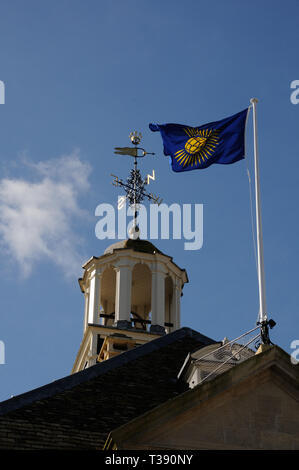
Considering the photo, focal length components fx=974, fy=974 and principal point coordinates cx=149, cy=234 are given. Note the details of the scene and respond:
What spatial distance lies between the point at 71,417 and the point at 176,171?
7269 mm

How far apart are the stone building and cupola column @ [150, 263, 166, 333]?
23.5 feet

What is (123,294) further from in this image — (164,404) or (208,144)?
(164,404)

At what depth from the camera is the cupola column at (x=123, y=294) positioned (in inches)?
1321

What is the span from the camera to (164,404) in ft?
51.3

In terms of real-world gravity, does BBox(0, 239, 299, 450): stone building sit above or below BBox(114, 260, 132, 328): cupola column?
below

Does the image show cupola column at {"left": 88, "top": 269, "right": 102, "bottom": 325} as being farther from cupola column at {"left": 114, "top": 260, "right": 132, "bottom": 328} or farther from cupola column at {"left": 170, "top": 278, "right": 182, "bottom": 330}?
cupola column at {"left": 170, "top": 278, "right": 182, "bottom": 330}

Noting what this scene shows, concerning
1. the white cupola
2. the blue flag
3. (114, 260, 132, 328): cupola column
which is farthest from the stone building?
(114, 260, 132, 328): cupola column

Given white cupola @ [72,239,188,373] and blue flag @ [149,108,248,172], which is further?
white cupola @ [72,239,188,373]

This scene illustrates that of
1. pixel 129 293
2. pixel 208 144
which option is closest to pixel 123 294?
pixel 129 293

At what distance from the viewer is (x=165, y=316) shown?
37.0 metres

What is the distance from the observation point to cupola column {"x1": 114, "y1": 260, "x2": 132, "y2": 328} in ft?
110

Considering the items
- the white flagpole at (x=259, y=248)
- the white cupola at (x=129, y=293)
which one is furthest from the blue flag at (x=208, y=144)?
the white cupola at (x=129, y=293)

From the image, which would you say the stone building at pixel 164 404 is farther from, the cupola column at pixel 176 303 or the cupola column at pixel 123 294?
the cupola column at pixel 176 303

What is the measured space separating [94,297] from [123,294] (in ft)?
4.19
